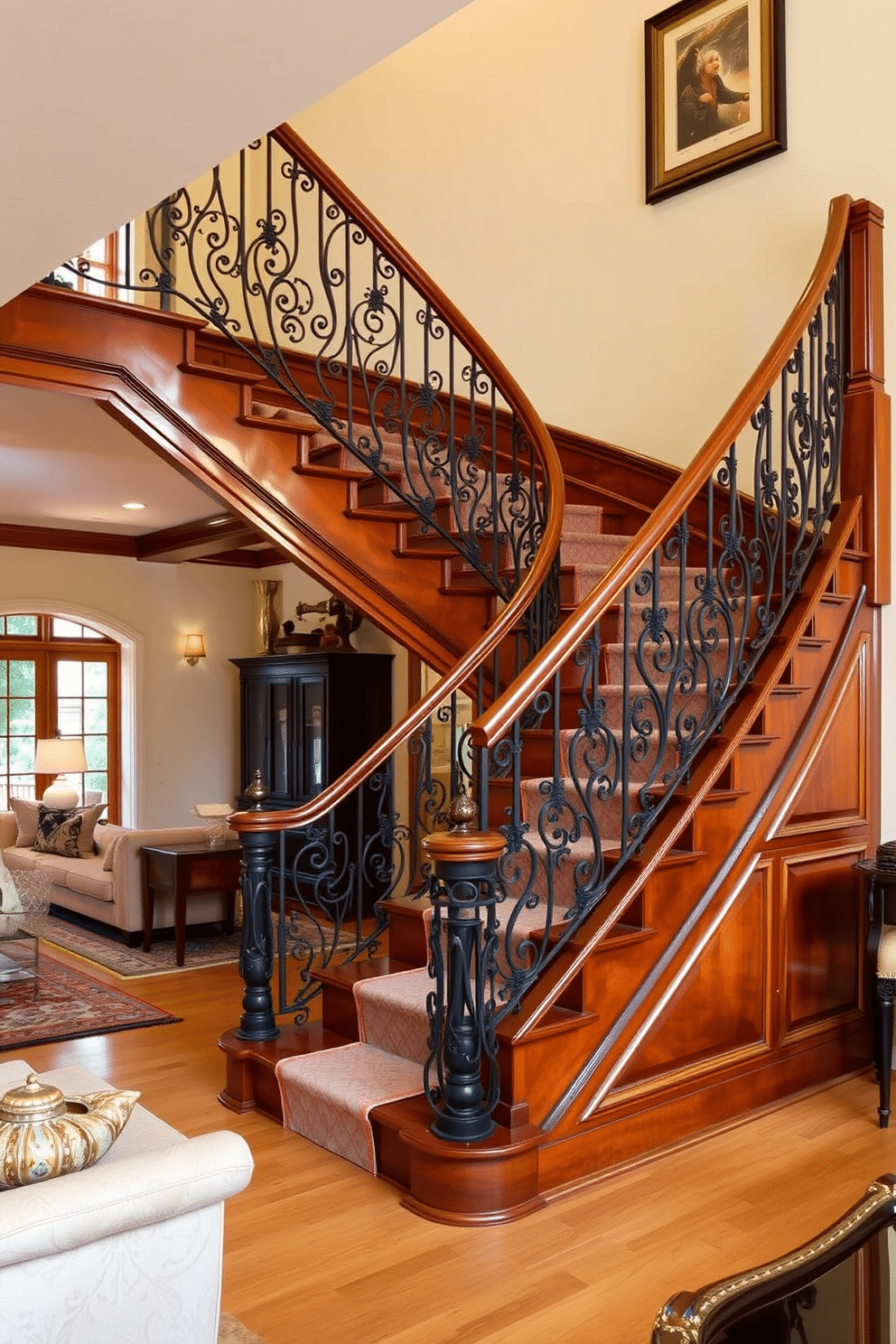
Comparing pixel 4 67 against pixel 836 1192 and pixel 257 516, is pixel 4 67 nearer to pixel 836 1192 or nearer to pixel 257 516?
pixel 257 516

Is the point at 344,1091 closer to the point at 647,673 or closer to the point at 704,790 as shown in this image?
the point at 704,790

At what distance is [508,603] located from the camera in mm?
4137

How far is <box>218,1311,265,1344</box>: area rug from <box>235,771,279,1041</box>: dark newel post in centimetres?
145

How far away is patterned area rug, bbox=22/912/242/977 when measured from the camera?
654 cm

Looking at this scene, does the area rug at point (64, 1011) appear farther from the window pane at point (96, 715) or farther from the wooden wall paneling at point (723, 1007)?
the window pane at point (96, 715)

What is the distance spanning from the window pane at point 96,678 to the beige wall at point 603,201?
4844 millimetres

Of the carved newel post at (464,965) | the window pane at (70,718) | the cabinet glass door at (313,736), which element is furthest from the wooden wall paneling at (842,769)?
the window pane at (70,718)

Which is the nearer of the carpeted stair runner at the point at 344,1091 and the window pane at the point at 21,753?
the carpeted stair runner at the point at 344,1091

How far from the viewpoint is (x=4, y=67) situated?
1827 mm

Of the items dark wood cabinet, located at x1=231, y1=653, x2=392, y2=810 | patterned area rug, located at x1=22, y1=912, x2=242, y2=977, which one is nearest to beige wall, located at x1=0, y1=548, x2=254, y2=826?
dark wood cabinet, located at x1=231, y1=653, x2=392, y2=810

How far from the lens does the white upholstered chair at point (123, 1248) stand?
173cm

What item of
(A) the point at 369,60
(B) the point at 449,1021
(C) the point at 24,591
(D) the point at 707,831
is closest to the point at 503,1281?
(B) the point at 449,1021

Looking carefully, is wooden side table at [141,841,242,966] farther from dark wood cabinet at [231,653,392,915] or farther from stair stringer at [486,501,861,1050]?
stair stringer at [486,501,861,1050]

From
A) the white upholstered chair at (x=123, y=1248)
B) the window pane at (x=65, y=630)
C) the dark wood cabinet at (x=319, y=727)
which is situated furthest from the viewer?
the window pane at (x=65, y=630)
